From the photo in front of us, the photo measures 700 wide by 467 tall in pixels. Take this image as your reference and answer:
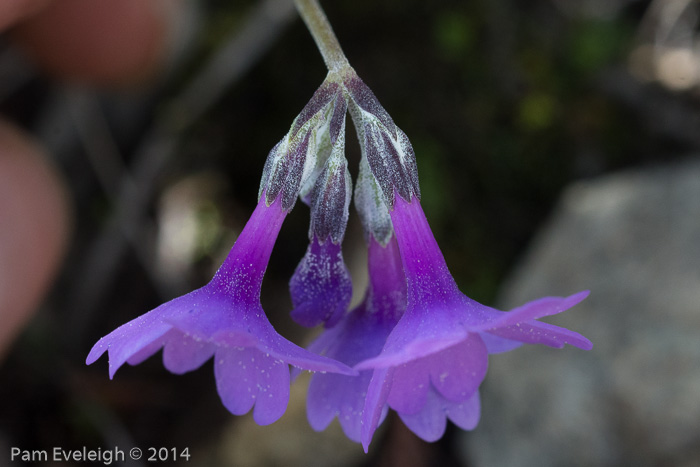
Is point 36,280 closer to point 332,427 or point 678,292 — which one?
point 332,427

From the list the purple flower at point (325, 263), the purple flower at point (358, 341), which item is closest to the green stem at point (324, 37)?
the purple flower at point (325, 263)

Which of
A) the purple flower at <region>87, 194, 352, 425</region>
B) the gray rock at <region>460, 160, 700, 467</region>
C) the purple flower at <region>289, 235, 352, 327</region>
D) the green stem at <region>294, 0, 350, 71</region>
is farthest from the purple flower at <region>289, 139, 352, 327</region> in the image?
the gray rock at <region>460, 160, 700, 467</region>

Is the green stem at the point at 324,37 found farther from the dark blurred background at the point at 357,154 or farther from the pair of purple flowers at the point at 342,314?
the dark blurred background at the point at 357,154

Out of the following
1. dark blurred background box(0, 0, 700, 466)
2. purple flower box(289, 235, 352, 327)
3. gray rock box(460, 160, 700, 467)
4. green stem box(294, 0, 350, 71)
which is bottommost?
gray rock box(460, 160, 700, 467)

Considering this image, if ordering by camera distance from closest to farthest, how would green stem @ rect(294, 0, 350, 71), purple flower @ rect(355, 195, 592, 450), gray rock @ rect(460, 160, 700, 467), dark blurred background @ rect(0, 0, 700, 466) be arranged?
purple flower @ rect(355, 195, 592, 450)
green stem @ rect(294, 0, 350, 71)
gray rock @ rect(460, 160, 700, 467)
dark blurred background @ rect(0, 0, 700, 466)

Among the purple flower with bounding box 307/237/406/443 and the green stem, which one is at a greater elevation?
the green stem

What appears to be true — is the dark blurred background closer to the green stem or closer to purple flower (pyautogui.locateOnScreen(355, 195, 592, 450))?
purple flower (pyautogui.locateOnScreen(355, 195, 592, 450))
